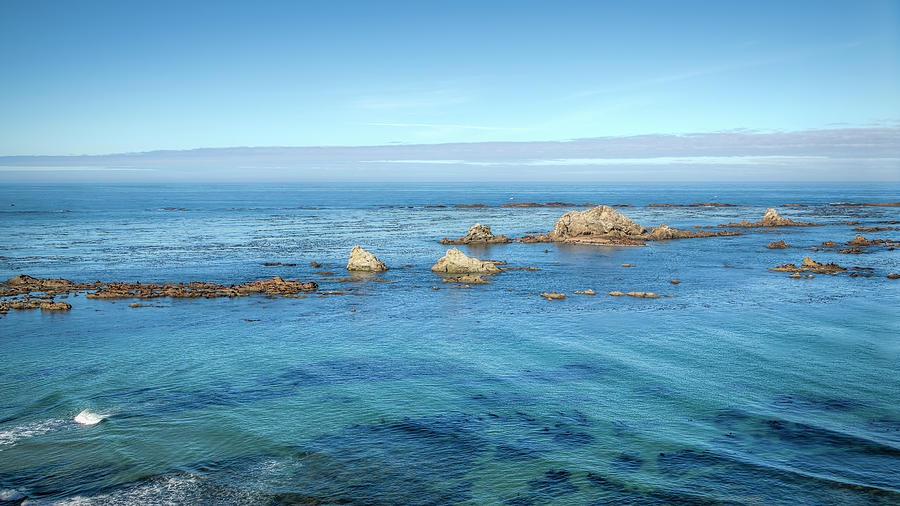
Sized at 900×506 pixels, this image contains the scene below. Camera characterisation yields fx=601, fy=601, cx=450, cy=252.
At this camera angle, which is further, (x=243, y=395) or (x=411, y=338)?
(x=411, y=338)

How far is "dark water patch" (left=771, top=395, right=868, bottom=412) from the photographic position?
93.2 feet

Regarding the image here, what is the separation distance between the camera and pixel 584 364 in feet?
117


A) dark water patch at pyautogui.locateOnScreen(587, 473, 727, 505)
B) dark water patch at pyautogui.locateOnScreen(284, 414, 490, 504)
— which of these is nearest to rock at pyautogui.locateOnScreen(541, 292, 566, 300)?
dark water patch at pyautogui.locateOnScreen(284, 414, 490, 504)

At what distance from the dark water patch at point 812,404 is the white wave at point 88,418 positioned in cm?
3145

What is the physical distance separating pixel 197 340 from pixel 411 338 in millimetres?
14425

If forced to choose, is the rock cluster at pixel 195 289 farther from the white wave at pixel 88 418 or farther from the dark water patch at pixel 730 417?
the dark water patch at pixel 730 417

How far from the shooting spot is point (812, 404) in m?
29.0

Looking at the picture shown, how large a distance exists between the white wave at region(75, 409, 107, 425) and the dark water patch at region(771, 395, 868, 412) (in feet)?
103

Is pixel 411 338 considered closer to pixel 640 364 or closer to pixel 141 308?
pixel 640 364

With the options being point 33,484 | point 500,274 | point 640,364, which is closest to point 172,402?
point 33,484

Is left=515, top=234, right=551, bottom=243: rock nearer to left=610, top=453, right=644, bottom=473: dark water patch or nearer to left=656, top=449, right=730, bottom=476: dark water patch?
left=656, top=449, right=730, bottom=476: dark water patch

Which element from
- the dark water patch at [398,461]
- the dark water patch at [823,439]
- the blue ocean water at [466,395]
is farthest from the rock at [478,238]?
the dark water patch at [823,439]

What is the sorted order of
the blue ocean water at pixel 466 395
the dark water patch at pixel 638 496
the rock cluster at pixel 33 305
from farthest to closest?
the rock cluster at pixel 33 305
the blue ocean water at pixel 466 395
the dark water patch at pixel 638 496

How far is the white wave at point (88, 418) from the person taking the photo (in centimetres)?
2677
